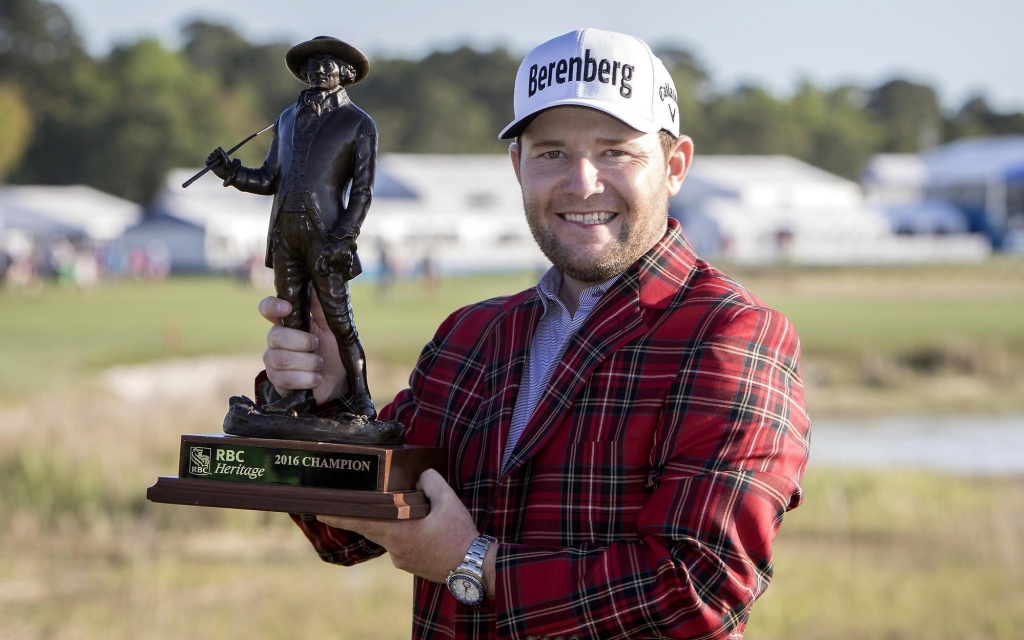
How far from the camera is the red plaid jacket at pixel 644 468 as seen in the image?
108 inches

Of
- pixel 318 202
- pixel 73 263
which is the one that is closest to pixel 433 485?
pixel 318 202

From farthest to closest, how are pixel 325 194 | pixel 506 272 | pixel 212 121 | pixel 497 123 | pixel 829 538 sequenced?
pixel 497 123, pixel 212 121, pixel 506 272, pixel 829 538, pixel 325 194

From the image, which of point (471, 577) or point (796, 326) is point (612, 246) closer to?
point (471, 577)

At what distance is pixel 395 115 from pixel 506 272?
117ft

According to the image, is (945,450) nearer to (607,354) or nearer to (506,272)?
(607,354)

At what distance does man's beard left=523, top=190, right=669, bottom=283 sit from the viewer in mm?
3105

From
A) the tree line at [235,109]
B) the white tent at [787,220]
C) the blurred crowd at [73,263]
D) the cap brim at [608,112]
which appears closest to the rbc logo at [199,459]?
the cap brim at [608,112]

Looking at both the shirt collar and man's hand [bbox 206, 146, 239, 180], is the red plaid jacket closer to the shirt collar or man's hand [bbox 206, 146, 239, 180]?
the shirt collar

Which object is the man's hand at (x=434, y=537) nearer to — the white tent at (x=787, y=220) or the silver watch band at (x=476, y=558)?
the silver watch band at (x=476, y=558)

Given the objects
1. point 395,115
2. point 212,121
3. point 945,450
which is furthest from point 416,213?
point 945,450

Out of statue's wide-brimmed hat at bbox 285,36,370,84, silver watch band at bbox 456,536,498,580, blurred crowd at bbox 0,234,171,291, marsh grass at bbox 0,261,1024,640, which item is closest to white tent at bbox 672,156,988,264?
blurred crowd at bbox 0,234,171,291

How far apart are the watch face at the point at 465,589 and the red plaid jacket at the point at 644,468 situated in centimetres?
7

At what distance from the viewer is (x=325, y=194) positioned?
3.34 m

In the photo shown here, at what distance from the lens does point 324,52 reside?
3.38m
